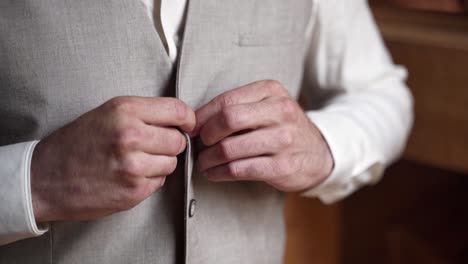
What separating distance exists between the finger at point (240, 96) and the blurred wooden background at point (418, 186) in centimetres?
53

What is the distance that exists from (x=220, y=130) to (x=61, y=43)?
169 mm

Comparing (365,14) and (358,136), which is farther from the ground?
(365,14)

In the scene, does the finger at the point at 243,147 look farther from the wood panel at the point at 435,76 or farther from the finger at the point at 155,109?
the wood panel at the point at 435,76

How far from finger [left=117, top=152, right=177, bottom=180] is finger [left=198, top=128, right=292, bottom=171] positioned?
0.20 feet

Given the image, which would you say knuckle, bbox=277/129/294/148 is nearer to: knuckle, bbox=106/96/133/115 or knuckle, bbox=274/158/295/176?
knuckle, bbox=274/158/295/176

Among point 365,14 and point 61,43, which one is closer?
point 61,43

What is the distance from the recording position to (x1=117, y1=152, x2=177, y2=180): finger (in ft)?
1.90

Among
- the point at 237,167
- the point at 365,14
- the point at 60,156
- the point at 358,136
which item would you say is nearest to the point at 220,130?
the point at 237,167

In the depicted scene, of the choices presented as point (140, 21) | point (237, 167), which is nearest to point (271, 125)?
point (237, 167)

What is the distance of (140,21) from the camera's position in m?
0.64

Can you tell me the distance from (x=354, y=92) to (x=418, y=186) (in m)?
0.61

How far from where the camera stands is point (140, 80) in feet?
2.14

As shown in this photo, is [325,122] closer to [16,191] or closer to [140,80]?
[140,80]

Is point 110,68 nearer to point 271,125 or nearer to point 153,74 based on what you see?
point 153,74
